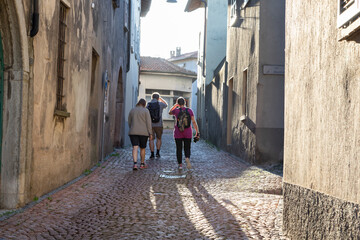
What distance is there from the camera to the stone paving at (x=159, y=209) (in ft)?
16.6

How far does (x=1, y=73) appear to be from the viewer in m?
5.98

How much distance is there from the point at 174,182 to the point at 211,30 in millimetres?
19310

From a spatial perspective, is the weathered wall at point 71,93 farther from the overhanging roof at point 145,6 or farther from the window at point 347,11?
the overhanging roof at point 145,6

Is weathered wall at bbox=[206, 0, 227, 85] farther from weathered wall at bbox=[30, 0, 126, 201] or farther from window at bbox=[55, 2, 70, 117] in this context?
window at bbox=[55, 2, 70, 117]

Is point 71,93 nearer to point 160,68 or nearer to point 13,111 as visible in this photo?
point 13,111

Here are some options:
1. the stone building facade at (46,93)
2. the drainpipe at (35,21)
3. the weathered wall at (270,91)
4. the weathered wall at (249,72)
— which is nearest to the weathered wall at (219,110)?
the weathered wall at (249,72)

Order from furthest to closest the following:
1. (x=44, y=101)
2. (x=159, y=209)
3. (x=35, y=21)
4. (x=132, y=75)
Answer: (x=132, y=75), (x=44, y=101), (x=159, y=209), (x=35, y=21)

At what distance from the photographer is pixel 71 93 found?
8617mm

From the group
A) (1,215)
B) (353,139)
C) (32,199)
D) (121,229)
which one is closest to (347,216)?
(353,139)

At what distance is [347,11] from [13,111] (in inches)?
157

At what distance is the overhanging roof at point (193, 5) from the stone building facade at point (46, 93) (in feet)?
64.1

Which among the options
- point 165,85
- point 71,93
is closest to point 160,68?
point 165,85

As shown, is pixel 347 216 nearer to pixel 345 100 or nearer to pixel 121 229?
pixel 345 100

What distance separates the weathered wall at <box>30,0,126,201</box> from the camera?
21.9ft
